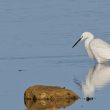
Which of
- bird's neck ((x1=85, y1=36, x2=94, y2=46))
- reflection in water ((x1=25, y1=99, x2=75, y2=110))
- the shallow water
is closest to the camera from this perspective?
reflection in water ((x1=25, y1=99, x2=75, y2=110))

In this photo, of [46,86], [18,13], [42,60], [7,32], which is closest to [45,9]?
[18,13]

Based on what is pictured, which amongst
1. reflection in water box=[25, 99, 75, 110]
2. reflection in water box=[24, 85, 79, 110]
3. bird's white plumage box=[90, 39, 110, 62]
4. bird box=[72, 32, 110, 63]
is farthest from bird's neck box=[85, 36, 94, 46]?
reflection in water box=[25, 99, 75, 110]

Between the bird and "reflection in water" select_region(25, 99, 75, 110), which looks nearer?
"reflection in water" select_region(25, 99, 75, 110)

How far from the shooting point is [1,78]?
15625 millimetres

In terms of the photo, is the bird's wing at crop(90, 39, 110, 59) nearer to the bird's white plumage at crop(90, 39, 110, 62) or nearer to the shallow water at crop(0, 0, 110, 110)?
the bird's white plumage at crop(90, 39, 110, 62)

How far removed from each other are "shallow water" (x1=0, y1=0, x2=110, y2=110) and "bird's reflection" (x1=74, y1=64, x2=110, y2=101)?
Result: 4.1 inches

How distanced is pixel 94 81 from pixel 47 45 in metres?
4.17

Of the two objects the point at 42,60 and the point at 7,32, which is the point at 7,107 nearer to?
the point at 42,60

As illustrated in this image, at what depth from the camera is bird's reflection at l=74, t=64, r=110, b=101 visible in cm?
1424

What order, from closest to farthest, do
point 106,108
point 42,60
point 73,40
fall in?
point 106,108, point 42,60, point 73,40

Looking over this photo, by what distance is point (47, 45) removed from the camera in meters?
19.5

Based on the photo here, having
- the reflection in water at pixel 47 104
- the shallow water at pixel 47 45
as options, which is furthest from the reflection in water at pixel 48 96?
the shallow water at pixel 47 45

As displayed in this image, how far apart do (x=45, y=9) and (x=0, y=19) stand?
2.06 metres

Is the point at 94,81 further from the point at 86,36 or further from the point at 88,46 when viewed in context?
the point at 86,36
